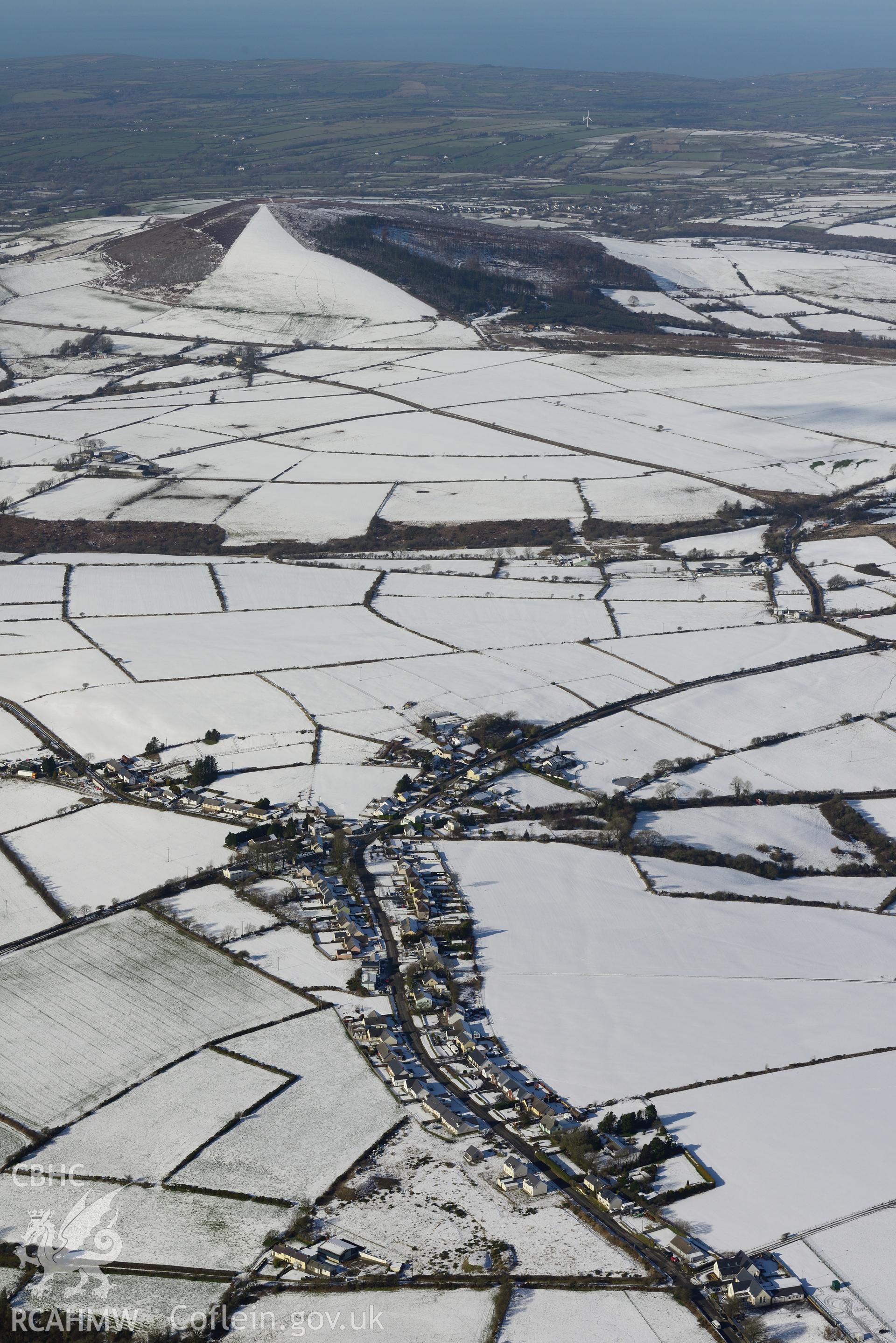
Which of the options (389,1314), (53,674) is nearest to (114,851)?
(53,674)

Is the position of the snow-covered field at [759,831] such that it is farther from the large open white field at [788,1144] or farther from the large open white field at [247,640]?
the large open white field at [247,640]

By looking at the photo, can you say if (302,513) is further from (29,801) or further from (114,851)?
(114,851)

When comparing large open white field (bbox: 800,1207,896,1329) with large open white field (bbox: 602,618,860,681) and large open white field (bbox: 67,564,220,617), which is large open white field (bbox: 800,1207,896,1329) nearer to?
large open white field (bbox: 602,618,860,681)

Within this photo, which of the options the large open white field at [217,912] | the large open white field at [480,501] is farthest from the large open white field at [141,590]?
the large open white field at [217,912]

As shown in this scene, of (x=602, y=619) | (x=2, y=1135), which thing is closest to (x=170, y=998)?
(x=2, y=1135)

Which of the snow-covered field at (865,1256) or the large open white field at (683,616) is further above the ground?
the large open white field at (683,616)

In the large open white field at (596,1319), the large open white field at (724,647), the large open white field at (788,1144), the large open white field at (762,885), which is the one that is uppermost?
the large open white field at (724,647)

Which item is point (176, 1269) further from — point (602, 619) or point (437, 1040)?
point (602, 619)
